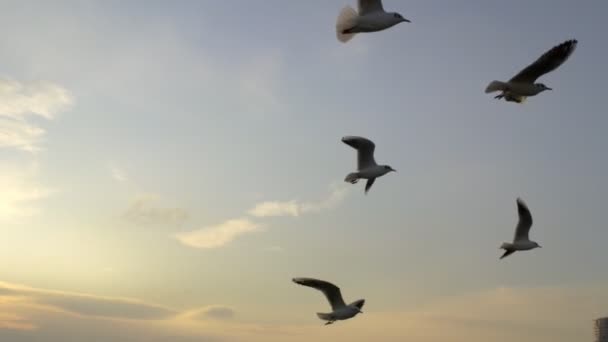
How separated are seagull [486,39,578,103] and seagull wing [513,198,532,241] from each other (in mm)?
7213

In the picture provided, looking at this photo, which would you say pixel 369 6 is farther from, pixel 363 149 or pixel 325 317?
pixel 325 317

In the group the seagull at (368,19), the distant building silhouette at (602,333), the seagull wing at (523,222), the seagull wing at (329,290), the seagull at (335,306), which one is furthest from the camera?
the distant building silhouette at (602,333)

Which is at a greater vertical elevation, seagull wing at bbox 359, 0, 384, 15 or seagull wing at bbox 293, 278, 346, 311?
seagull wing at bbox 359, 0, 384, 15

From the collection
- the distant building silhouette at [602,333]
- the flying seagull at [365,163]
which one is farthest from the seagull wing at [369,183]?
the distant building silhouette at [602,333]

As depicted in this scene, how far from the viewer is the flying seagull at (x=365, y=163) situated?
29245 millimetres

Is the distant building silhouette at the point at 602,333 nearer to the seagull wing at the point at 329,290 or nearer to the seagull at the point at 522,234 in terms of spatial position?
the seagull at the point at 522,234

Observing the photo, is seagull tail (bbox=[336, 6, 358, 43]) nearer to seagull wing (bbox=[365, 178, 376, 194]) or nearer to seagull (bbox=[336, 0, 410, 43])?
seagull (bbox=[336, 0, 410, 43])

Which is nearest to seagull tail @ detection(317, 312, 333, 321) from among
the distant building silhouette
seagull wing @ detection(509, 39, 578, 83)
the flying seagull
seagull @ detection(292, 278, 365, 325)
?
seagull @ detection(292, 278, 365, 325)

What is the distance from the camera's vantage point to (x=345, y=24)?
24500 millimetres

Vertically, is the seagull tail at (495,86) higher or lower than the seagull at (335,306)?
higher

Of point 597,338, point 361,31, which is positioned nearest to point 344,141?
point 361,31

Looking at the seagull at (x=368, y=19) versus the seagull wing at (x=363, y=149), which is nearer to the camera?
the seagull at (x=368, y=19)

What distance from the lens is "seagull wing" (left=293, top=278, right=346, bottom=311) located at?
2600 cm

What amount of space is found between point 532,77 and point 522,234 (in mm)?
9244
